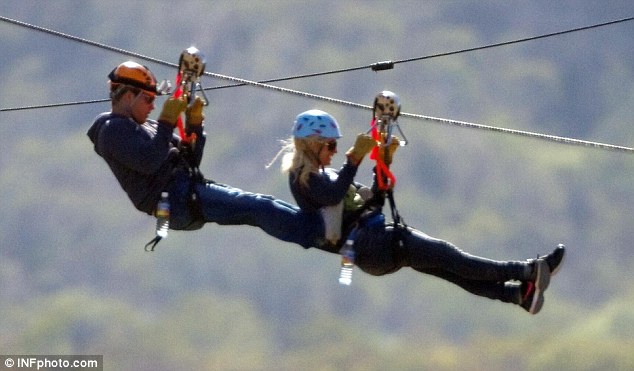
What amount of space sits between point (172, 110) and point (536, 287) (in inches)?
107

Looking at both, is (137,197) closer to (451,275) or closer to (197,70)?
(197,70)

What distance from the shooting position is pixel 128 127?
38.2 ft

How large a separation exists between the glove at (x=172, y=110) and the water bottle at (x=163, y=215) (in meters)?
0.57

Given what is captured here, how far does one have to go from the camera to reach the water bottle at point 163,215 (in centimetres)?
1161

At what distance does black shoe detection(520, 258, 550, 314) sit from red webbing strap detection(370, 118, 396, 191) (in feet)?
3.63

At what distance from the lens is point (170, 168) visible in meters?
11.7

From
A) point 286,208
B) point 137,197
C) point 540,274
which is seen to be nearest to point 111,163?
point 137,197

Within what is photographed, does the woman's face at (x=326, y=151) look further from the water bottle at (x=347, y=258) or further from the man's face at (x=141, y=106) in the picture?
the man's face at (x=141, y=106)

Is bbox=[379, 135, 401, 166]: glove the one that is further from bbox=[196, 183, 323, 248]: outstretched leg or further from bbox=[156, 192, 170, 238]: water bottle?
bbox=[156, 192, 170, 238]: water bottle

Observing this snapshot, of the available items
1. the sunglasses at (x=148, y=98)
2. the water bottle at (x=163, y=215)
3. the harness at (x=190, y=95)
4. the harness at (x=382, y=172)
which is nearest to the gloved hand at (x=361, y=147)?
the harness at (x=382, y=172)

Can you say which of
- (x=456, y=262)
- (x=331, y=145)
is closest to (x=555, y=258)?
(x=456, y=262)

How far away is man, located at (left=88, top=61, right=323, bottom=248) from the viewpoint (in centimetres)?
1152

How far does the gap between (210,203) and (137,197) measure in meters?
0.52

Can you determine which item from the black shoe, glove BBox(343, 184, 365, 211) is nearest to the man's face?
glove BBox(343, 184, 365, 211)
